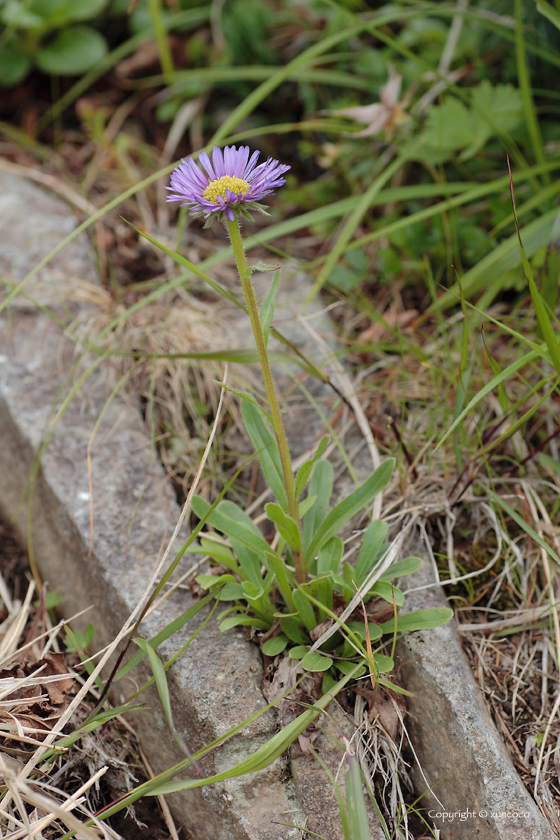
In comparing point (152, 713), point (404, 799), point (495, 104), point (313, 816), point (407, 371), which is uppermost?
point (495, 104)

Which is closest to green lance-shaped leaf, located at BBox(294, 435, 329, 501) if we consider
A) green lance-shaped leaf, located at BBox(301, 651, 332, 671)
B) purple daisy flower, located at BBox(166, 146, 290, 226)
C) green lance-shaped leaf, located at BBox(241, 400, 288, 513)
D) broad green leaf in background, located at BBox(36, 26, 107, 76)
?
green lance-shaped leaf, located at BBox(241, 400, 288, 513)

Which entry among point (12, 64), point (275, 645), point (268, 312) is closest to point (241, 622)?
point (275, 645)

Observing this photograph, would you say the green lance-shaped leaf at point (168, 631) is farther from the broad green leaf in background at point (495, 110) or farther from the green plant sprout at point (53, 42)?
the green plant sprout at point (53, 42)

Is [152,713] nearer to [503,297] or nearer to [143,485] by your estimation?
[143,485]

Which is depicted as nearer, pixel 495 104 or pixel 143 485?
pixel 143 485

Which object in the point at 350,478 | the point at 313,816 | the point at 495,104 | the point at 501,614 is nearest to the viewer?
the point at 313,816

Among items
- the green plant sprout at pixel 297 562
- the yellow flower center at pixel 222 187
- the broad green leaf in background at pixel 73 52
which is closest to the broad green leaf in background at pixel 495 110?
the green plant sprout at pixel 297 562

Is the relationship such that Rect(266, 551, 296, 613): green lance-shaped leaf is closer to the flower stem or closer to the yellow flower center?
the flower stem


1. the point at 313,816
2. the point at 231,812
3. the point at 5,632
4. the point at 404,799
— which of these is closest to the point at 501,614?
the point at 404,799

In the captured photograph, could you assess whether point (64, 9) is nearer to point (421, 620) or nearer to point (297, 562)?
point (297, 562)
